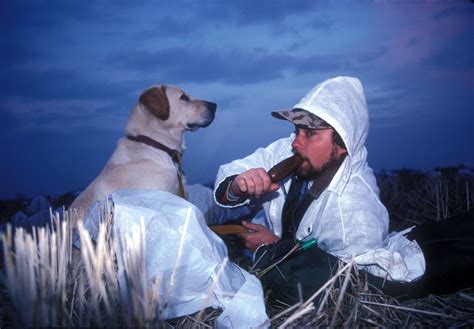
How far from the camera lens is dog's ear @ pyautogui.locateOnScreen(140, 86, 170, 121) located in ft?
14.3

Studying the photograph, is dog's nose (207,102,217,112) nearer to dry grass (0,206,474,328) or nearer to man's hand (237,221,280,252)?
man's hand (237,221,280,252)

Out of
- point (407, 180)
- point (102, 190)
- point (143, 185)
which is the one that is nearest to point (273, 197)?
point (143, 185)

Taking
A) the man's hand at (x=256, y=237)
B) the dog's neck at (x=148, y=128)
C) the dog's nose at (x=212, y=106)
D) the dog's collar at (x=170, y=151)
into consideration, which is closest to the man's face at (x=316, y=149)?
the man's hand at (x=256, y=237)

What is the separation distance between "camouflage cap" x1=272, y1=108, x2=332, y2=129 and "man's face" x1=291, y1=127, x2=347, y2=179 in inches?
1.7

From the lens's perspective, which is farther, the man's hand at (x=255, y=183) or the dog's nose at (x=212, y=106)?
the dog's nose at (x=212, y=106)

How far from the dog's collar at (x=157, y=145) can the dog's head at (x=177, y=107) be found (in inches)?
14.2

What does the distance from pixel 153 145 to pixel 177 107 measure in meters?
0.68

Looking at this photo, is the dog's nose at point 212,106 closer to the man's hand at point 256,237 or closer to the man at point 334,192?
the man at point 334,192

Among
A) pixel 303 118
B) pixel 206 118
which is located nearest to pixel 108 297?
pixel 303 118

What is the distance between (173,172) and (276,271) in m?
2.13

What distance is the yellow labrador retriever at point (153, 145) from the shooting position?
389cm

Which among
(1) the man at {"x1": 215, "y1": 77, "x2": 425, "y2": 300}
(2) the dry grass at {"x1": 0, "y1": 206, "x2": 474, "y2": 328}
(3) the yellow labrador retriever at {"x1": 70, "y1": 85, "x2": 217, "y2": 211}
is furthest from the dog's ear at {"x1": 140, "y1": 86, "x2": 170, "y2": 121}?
(2) the dry grass at {"x1": 0, "y1": 206, "x2": 474, "y2": 328}

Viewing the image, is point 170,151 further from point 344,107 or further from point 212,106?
point 344,107

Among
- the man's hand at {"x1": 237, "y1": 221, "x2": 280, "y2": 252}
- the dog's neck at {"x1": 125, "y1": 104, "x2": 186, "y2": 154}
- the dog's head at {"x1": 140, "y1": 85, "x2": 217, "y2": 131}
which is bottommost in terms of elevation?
the man's hand at {"x1": 237, "y1": 221, "x2": 280, "y2": 252}
